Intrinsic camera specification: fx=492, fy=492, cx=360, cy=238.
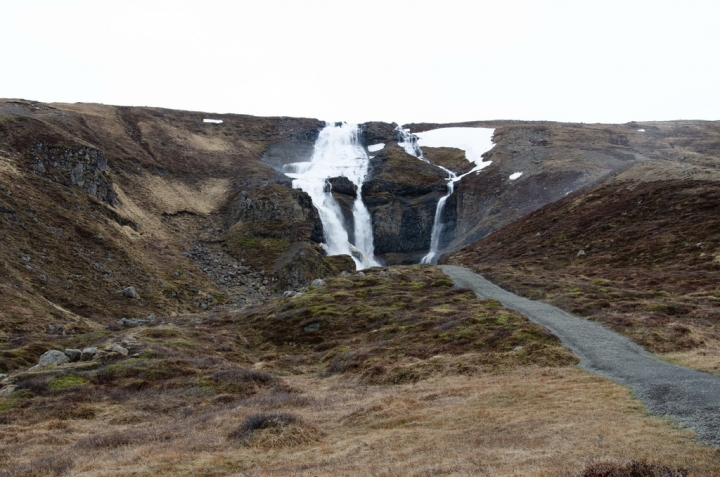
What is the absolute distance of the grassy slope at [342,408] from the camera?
1047 centimetres

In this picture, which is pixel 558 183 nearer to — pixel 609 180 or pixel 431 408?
pixel 609 180

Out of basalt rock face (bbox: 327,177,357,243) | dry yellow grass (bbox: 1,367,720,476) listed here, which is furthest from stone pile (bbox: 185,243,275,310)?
dry yellow grass (bbox: 1,367,720,476)

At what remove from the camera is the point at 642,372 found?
17297mm

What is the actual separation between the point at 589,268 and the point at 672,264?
7224 millimetres

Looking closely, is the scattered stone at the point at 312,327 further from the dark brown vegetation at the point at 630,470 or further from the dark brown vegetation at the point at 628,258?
the dark brown vegetation at the point at 630,470

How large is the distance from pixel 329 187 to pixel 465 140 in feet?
159

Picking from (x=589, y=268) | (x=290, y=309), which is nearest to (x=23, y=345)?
(x=290, y=309)

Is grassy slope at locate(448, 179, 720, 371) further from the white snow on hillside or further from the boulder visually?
the white snow on hillside

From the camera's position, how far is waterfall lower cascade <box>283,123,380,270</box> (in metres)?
82.1

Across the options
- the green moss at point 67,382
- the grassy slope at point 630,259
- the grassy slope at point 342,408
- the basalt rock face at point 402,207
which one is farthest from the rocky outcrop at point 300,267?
the green moss at point 67,382

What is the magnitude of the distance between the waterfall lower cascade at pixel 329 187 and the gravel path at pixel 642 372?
49.8m

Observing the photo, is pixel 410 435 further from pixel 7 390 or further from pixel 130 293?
pixel 130 293

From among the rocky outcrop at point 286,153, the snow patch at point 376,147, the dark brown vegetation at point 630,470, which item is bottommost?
the dark brown vegetation at point 630,470

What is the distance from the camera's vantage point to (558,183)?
84.2m
